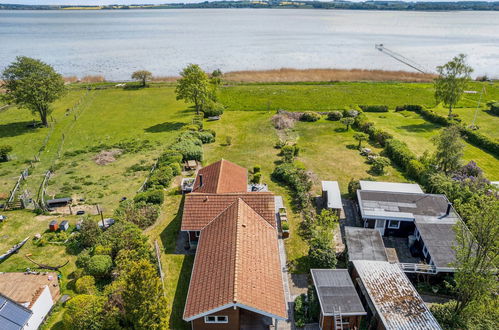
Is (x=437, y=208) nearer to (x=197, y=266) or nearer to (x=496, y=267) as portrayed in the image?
(x=496, y=267)

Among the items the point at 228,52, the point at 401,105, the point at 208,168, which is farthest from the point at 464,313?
the point at 228,52

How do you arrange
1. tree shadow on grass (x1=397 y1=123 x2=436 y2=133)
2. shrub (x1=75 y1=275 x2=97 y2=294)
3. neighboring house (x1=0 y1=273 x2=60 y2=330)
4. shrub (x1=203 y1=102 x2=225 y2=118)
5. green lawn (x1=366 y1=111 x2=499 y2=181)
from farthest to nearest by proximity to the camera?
shrub (x1=203 y1=102 x2=225 y2=118) < tree shadow on grass (x1=397 y1=123 x2=436 y2=133) < green lawn (x1=366 y1=111 x2=499 y2=181) < shrub (x1=75 y1=275 x2=97 y2=294) < neighboring house (x1=0 y1=273 x2=60 y2=330)

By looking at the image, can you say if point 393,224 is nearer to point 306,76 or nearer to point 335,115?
point 335,115

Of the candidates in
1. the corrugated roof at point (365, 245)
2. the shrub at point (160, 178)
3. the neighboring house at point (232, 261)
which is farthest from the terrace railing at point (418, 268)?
the shrub at point (160, 178)

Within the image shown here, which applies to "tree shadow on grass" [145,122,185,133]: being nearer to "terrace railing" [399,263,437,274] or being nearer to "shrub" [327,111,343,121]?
"shrub" [327,111,343,121]

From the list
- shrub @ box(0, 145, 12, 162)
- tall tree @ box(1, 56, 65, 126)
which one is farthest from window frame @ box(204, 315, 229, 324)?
tall tree @ box(1, 56, 65, 126)

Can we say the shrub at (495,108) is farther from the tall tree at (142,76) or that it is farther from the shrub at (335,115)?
the tall tree at (142,76)

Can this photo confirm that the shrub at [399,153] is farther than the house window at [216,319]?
Yes
